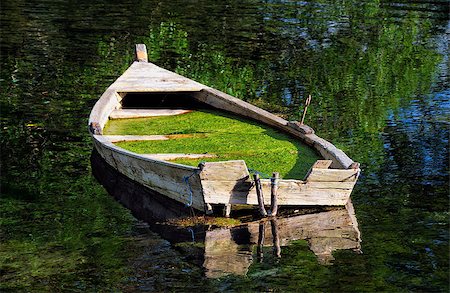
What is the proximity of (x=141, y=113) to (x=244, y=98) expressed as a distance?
220cm

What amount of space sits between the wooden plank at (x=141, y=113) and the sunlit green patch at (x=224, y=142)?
11cm

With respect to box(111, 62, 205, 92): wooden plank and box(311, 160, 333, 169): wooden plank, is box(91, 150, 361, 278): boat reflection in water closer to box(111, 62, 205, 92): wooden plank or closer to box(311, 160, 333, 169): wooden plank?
box(311, 160, 333, 169): wooden plank

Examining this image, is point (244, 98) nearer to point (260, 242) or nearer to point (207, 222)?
point (207, 222)

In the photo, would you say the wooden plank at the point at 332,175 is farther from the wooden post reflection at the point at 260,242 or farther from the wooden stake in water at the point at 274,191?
the wooden post reflection at the point at 260,242

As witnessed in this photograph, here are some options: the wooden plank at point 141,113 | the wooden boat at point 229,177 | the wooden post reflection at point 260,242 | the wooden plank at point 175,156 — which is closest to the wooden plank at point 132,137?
the wooden boat at point 229,177

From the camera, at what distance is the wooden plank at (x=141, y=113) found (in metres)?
11.1

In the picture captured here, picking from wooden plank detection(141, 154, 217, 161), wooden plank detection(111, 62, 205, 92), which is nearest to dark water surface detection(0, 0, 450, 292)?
wooden plank detection(141, 154, 217, 161)

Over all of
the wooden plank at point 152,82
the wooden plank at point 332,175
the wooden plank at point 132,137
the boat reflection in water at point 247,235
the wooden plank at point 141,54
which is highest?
the wooden plank at point 332,175

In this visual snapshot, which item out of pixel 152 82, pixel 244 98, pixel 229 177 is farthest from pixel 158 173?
pixel 244 98

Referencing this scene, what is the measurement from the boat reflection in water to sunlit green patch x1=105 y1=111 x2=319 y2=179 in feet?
1.79

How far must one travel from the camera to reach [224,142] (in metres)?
9.58

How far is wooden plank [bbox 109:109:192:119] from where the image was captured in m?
11.1

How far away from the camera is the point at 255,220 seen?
8.05 m

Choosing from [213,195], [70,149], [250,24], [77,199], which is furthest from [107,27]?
[213,195]
